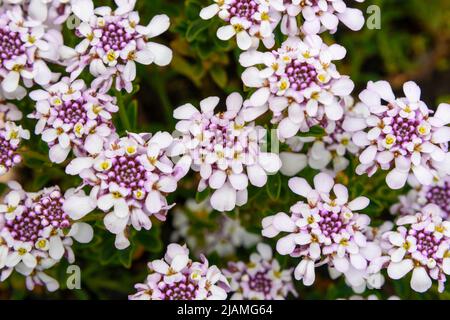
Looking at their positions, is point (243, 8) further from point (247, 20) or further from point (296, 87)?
point (296, 87)

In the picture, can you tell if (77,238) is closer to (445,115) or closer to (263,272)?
(263,272)

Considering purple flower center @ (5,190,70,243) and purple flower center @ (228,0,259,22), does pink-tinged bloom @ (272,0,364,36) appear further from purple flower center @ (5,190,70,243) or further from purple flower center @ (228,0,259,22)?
purple flower center @ (5,190,70,243)

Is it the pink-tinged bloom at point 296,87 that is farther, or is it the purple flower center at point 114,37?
the purple flower center at point 114,37

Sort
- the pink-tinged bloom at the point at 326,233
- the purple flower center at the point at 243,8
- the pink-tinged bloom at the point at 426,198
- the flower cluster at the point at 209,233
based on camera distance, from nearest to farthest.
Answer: the pink-tinged bloom at the point at 326,233 → the purple flower center at the point at 243,8 → the pink-tinged bloom at the point at 426,198 → the flower cluster at the point at 209,233

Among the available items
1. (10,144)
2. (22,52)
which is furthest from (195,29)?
(10,144)

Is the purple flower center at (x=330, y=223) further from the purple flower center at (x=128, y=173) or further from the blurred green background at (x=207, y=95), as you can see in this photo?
the purple flower center at (x=128, y=173)

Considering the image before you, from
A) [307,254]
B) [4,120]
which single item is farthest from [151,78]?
[307,254]

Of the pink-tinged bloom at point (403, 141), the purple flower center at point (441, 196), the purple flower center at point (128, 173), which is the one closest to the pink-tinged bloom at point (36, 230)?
the purple flower center at point (128, 173)
